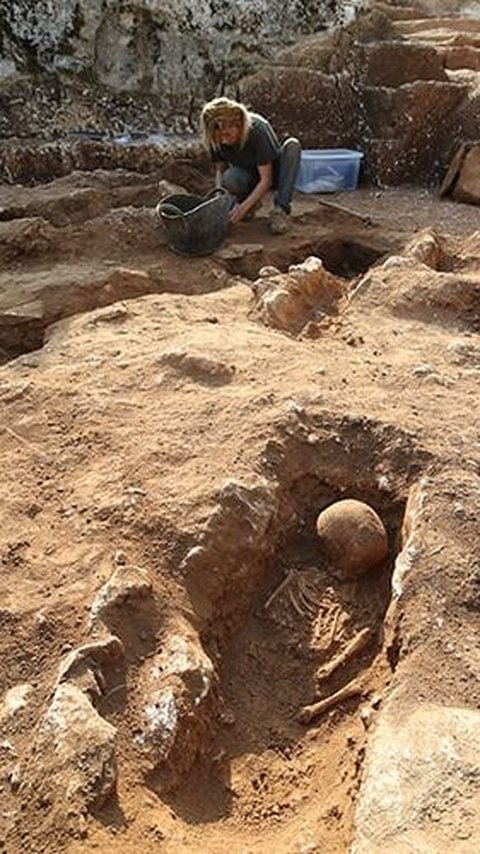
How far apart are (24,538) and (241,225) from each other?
11.1 feet

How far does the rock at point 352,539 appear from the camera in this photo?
270 centimetres

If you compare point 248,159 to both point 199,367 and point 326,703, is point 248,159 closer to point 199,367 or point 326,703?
point 199,367

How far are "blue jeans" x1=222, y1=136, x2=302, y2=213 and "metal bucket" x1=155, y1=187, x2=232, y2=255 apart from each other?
0.48 meters

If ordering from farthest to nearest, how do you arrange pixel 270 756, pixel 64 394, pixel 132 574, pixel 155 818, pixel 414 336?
pixel 414 336, pixel 64 394, pixel 132 574, pixel 270 756, pixel 155 818

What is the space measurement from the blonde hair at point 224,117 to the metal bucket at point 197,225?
0.42 m

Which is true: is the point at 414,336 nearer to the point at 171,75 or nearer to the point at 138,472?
the point at 138,472

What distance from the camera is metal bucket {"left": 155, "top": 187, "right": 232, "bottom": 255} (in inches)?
196

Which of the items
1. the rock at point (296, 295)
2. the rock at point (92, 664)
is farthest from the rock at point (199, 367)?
the rock at point (92, 664)

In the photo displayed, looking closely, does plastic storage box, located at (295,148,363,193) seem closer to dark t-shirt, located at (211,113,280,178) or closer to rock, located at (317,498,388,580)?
dark t-shirt, located at (211,113,280,178)

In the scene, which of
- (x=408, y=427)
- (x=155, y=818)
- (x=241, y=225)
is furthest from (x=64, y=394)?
(x=241, y=225)

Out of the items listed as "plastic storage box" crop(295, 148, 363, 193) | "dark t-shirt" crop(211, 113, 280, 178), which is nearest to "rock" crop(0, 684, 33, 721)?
"dark t-shirt" crop(211, 113, 280, 178)

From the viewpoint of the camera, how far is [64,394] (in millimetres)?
3420

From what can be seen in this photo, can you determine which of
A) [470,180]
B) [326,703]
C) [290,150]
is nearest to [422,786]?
[326,703]

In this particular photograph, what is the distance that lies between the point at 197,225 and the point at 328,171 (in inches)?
80.9
